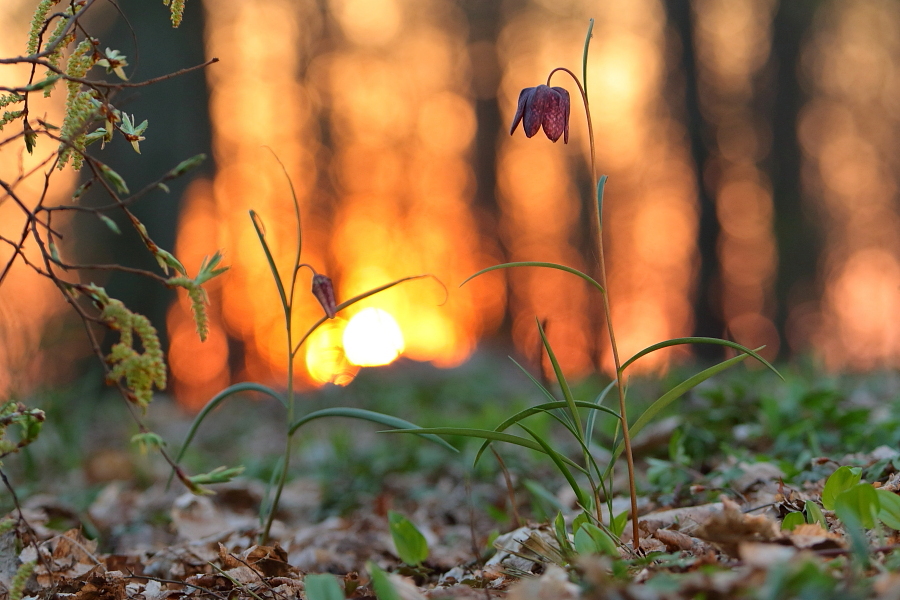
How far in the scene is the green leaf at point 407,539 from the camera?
1.51 metres

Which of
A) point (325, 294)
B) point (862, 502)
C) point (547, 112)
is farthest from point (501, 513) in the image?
point (547, 112)

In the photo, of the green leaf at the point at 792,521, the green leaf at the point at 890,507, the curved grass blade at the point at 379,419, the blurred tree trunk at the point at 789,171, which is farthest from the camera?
the blurred tree trunk at the point at 789,171

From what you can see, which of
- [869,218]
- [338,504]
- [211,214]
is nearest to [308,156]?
[211,214]

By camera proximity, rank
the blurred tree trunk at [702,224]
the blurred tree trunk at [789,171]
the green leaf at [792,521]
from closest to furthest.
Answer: the green leaf at [792,521], the blurred tree trunk at [702,224], the blurred tree trunk at [789,171]

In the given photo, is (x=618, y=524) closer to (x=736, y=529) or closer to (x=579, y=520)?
(x=579, y=520)

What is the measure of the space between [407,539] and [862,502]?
0.89 meters

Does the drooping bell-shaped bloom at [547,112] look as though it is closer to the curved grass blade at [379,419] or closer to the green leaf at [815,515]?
the curved grass blade at [379,419]

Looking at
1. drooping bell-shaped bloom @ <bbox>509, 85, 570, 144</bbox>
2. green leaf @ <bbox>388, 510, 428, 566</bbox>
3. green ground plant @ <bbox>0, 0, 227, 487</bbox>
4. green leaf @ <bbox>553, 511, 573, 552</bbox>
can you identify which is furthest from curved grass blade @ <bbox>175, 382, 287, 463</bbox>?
drooping bell-shaped bloom @ <bbox>509, 85, 570, 144</bbox>

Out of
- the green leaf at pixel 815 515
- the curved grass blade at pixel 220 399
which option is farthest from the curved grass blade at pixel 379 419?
the green leaf at pixel 815 515

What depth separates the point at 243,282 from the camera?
9969mm

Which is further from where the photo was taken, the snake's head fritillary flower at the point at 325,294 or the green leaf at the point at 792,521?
the snake's head fritillary flower at the point at 325,294

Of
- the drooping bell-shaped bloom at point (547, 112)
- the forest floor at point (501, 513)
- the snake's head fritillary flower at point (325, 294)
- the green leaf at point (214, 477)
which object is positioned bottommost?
the forest floor at point (501, 513)

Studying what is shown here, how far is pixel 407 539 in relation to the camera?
4.97 ft

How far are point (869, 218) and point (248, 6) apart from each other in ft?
32.3
